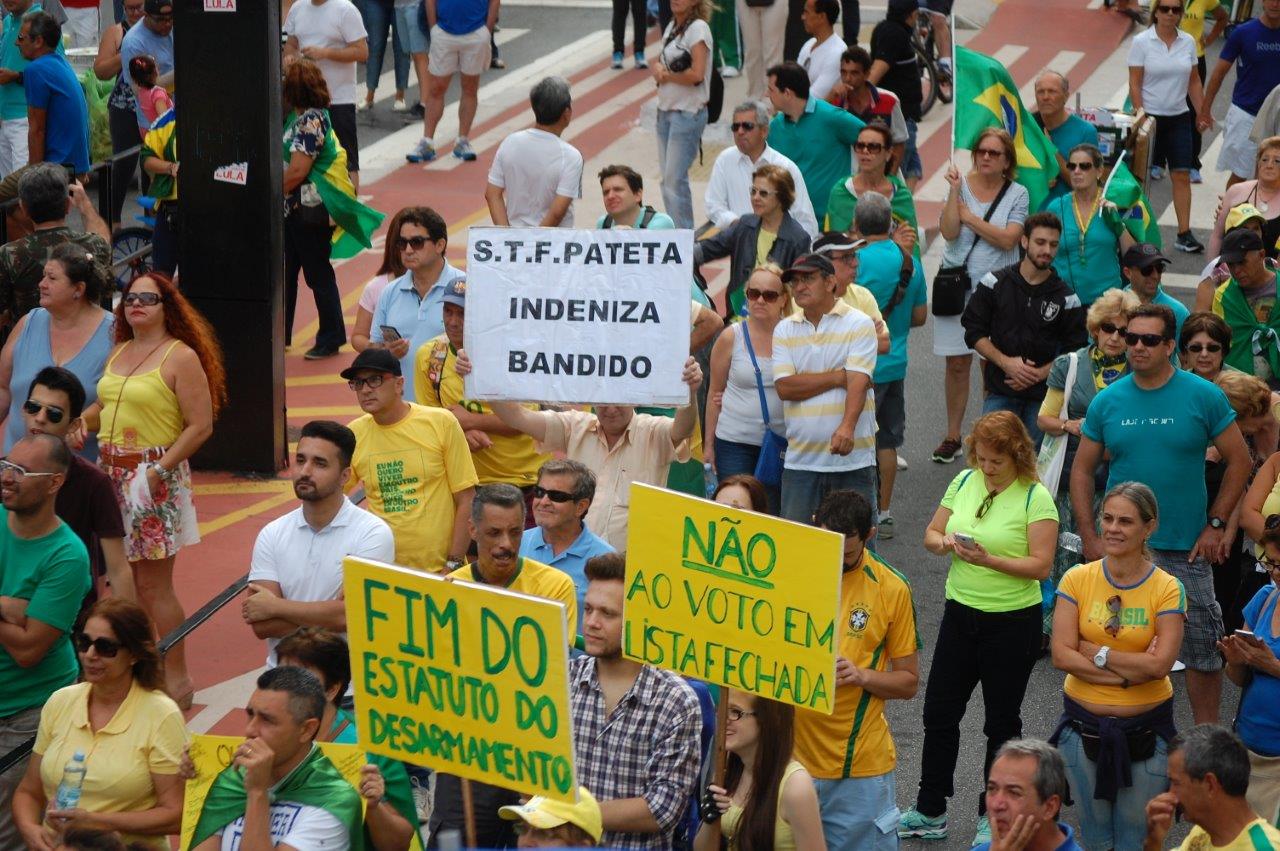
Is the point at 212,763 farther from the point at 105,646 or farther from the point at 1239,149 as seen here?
the point at 1239,149

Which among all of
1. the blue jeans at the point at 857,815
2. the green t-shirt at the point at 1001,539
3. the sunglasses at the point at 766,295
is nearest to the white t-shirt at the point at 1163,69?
the sunglasses at the point at 766,295

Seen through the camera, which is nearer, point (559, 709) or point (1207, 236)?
point (559, 709)

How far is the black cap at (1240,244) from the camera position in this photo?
1009cm

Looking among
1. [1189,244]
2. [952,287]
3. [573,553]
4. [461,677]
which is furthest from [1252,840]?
[1189,244]

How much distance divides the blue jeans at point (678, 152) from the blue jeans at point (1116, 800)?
864cm

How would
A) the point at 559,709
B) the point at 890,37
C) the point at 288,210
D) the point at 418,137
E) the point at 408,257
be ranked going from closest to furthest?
1. the point at 559,709
2. the point at 408,257
3. the point at 288,210
4. the point at 890,37
5. the point at 418,137

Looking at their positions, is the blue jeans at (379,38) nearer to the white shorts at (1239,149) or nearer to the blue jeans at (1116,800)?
the white shorts at (1239,149)

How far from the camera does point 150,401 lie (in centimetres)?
846

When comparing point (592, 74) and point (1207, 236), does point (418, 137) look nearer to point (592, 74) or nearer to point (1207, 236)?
point (592, 74)

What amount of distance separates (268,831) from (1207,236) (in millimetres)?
12968

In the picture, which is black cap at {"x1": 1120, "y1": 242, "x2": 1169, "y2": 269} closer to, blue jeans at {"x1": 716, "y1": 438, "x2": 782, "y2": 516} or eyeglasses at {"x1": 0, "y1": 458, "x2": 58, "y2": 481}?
blue jeans at {"x1": 716, "y1": 438, "x2": 782, "y2": 516}

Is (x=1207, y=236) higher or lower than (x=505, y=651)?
lower

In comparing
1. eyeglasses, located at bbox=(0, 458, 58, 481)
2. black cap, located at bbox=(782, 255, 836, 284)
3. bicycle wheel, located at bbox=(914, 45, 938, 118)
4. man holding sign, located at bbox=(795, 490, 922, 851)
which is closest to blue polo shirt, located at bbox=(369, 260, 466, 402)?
black cap, located at bbox=(782, 255, 836, 284)

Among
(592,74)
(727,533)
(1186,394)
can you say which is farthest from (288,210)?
(592,74)
